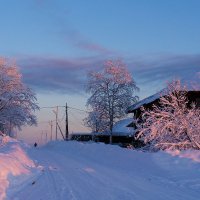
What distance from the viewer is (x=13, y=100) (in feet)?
187

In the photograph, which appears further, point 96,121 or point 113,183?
point 96,121

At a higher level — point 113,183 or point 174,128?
point 174,128

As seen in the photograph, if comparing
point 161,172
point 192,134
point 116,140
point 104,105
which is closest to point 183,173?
point 161,172

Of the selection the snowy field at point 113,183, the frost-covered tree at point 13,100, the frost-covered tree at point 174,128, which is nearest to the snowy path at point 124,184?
the snowy field at point 113,183

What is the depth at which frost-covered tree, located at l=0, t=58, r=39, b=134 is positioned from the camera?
55.9 m

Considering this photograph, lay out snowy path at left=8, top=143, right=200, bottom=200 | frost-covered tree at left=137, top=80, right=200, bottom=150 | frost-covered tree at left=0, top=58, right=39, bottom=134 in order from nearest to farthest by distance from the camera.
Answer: snowy path at left=8, top=143, right=200, bottom=200
frost-covered tree at left=137, top=80, right=200, bottom=150
frost-covered tree at left=0, top=58, right=39, bottom=134

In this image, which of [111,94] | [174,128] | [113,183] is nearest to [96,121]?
[111,94]

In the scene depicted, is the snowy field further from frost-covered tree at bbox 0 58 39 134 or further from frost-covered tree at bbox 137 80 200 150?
frost-covered tree at bbox 0 58 39 134

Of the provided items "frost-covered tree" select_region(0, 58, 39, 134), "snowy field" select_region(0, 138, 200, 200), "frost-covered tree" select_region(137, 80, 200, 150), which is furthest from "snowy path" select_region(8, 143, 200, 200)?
"frost-covered tree" select_region(0, 58, 39, 134)

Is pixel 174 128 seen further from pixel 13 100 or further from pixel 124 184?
pixel 13 100

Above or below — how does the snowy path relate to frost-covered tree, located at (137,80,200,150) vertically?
below

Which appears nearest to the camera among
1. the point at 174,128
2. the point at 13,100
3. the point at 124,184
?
the point at 124,184

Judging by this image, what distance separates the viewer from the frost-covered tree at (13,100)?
2199 inches

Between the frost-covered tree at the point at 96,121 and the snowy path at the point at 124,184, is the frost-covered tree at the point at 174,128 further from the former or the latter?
the frost-covered tree at the point at 96,121
